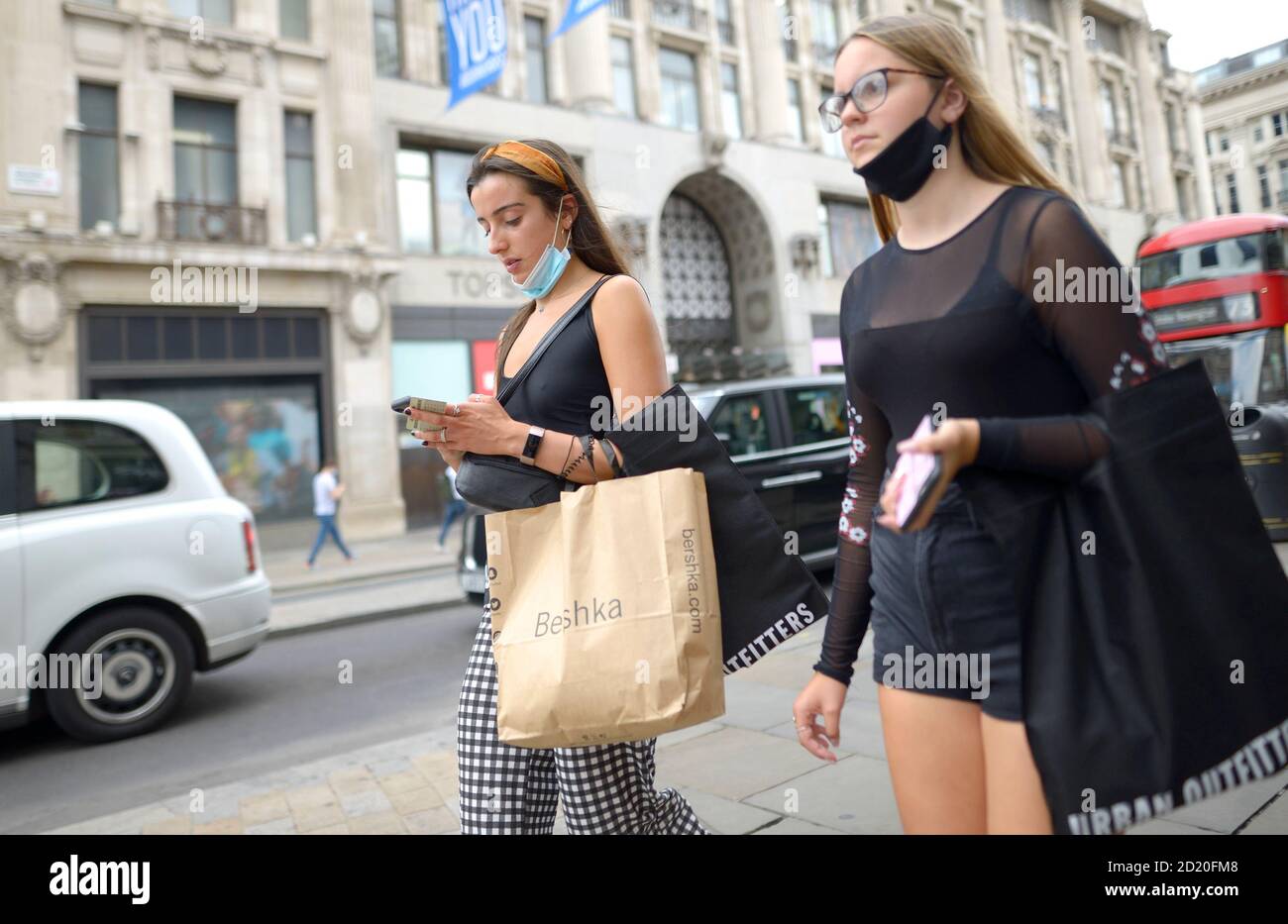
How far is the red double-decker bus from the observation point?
36.3 feet

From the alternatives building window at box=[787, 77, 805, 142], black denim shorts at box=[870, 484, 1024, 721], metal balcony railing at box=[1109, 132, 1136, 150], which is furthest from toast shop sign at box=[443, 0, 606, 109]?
metal balcony railing at box=[1109, 132, 1136, 150]

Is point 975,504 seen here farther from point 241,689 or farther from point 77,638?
point 241,689

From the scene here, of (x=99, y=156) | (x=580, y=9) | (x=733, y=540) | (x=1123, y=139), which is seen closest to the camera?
(x=733, y=540)

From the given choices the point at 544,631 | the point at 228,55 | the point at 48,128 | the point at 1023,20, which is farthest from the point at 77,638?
the point at 1023,20

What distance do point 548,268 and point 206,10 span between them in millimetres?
18714

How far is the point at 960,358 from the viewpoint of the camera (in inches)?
53.1

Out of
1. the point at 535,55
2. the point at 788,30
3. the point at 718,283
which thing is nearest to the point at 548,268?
the point at 535,55

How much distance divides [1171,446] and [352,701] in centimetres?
562

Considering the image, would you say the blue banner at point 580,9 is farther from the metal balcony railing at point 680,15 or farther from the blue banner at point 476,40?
the metal balcony railing at point 680,15

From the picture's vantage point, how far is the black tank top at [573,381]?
6.17 feet

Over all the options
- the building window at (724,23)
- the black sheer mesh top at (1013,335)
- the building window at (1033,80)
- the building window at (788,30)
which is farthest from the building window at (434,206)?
Answer: the building window at (1033,80)

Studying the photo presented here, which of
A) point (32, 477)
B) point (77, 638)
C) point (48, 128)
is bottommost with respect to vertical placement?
point (77, 638)

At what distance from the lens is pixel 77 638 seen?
5.10 m

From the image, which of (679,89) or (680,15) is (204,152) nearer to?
(679,89)
